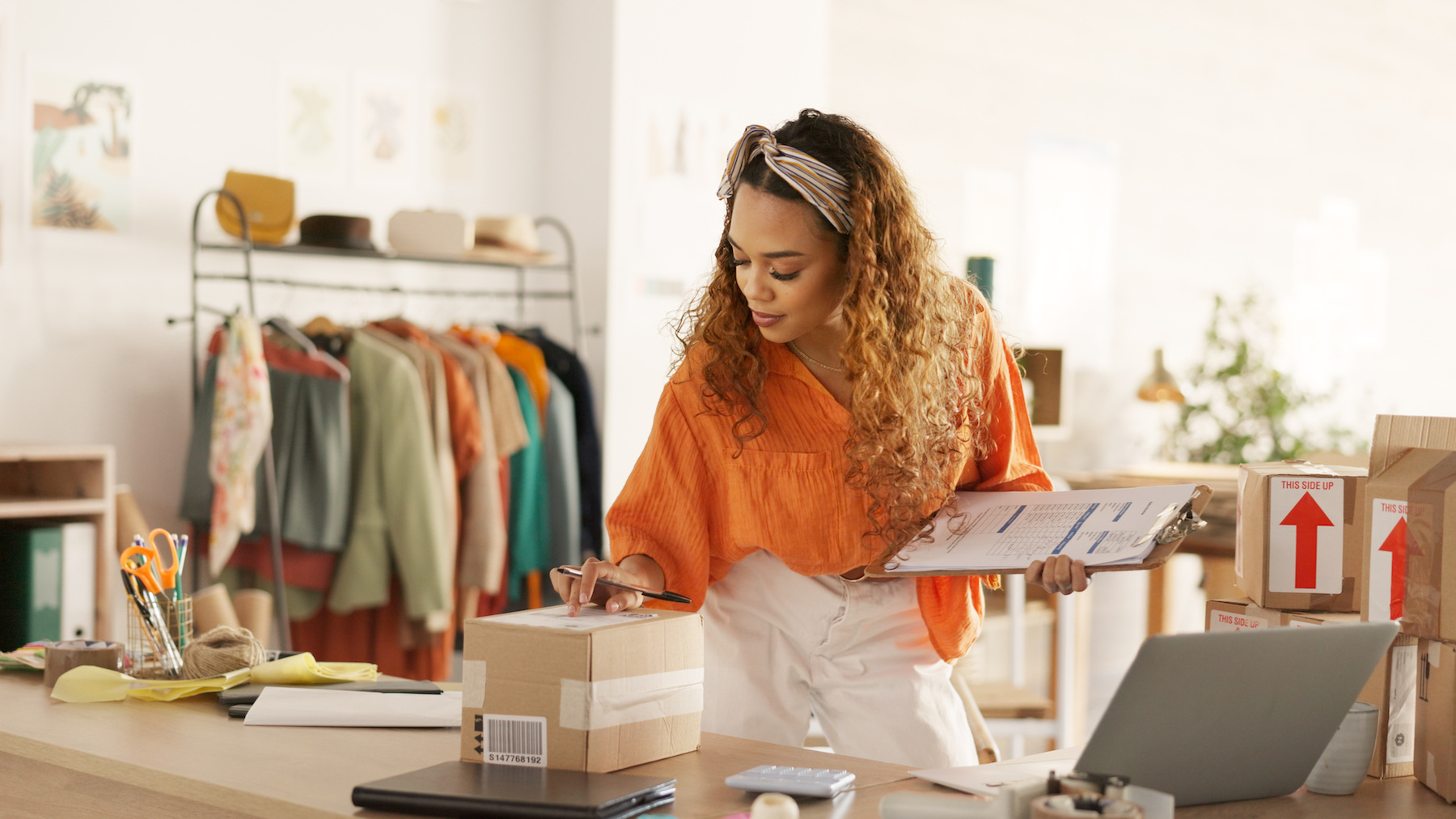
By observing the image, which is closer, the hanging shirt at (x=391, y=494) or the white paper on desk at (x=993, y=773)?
the white paper on desk at (x=993, y=773)

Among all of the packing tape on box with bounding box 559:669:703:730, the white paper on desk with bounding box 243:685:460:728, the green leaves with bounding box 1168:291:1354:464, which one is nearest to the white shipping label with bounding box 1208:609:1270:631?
the packing tape on box with bounding box 559:669:703:730

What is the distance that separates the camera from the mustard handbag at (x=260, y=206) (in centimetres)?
367

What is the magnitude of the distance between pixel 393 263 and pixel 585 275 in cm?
62

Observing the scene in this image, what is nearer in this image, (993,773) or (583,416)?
(993,773)

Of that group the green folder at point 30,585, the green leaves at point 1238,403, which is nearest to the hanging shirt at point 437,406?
the green folder at point 30,585

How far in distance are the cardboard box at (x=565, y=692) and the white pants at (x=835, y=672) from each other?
1.23 feet

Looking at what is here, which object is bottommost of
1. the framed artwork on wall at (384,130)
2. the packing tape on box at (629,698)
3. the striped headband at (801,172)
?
the packing tape on box at (629,698)

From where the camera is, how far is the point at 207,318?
3879mm

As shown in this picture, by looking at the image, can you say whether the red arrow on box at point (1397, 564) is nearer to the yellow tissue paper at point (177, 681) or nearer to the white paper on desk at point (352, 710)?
the white paper on desk at point (352, 710)

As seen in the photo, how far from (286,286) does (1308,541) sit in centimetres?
319

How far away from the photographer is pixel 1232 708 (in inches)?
51.1

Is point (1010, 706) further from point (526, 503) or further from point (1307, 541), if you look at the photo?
point (1307, 541)

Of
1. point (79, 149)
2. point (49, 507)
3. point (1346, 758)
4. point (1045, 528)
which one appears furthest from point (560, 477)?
point (1346, 758)

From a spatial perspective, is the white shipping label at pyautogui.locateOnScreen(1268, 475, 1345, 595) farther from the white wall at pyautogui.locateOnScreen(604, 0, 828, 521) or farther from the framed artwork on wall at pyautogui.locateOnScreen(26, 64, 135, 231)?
the framed artwork on wall at pyautogui.locateOnScreen(26, 64, 135, 231)
